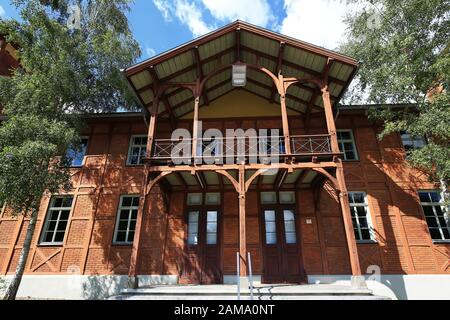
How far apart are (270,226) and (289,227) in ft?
2.11

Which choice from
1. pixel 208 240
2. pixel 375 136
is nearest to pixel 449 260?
pixel 375 136

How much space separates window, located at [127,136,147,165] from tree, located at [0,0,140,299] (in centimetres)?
162

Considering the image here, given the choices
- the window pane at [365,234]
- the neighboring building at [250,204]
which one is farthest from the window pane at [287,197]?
the window pane at [365,234]

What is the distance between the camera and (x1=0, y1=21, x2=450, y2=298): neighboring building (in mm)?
8703

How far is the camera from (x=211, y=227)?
9766 mm

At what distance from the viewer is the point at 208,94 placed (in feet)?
36.1

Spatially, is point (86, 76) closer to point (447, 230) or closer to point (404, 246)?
point (404, 246)

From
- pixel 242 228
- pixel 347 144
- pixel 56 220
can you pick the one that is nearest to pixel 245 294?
pixel 242 228

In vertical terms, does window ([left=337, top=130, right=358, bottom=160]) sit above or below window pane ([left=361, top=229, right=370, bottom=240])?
above

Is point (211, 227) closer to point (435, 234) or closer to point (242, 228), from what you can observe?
point (242, 228)

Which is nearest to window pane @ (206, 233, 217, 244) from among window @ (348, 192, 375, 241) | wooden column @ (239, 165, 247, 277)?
wooden column @ (239, 165, 247, 277)

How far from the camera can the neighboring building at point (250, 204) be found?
343 inches

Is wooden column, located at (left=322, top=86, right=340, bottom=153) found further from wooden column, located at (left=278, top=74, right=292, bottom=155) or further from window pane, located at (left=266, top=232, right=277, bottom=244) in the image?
window pane, located at (left=266, top=232, right=277, bottom=244)

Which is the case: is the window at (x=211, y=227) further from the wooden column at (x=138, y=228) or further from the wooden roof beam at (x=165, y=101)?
the wooden roof beam at (x=165, y=101)
